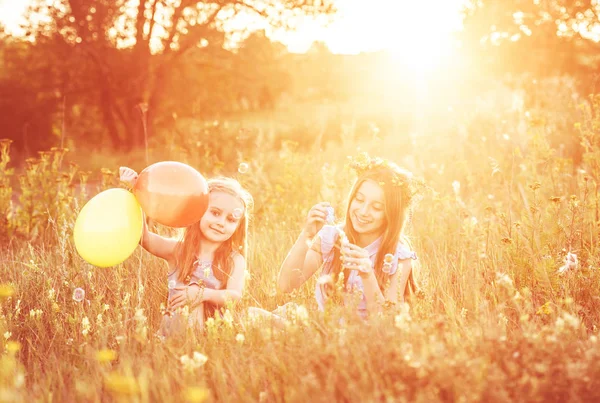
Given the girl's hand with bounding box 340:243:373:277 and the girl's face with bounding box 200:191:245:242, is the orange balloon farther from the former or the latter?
the girl's hand with bounding box 340:243:373:277

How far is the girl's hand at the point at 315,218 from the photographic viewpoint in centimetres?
322

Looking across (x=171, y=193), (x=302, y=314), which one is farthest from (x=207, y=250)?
(x=302, y=314)

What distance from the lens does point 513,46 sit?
41.9ft

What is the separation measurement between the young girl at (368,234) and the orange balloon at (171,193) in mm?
638

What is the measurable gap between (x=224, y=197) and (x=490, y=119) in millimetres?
5030

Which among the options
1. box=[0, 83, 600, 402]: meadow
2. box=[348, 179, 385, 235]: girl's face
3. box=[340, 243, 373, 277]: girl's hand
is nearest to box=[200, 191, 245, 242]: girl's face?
box=[0, 83, 600, 402]: meadow

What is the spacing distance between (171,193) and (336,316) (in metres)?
1.11

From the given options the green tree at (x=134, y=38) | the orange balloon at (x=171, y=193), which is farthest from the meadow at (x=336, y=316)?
the green tree at (x=134, y=38)

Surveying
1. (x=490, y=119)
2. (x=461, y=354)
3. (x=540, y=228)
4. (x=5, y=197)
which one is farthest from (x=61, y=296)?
(x=490, y=119)

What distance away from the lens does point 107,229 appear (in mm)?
2992

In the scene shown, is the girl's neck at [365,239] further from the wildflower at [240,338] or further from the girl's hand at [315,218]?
→ the wildflower at [240,338]

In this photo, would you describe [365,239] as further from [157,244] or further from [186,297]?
[157,244]

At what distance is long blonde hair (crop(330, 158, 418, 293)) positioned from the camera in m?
3.29

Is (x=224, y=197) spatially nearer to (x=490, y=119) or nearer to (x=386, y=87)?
(x=490, y=119)
